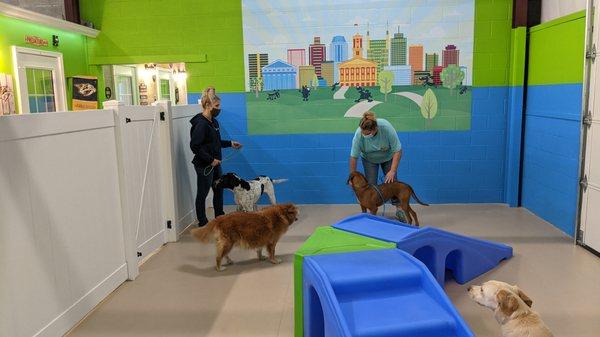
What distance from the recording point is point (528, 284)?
389cm

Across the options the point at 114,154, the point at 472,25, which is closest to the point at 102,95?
the point at 114,154

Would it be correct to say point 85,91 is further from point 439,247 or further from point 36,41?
point 439,247

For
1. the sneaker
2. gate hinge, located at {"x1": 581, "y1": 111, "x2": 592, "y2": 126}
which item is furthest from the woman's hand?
gate hinge, located at {"x1": 581, "y1": 111, "x2": 592, "y2": 126}

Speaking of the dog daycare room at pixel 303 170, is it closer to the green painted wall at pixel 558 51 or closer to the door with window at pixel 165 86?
the green painted wall at pixel 558 51

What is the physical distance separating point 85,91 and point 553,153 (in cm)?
516

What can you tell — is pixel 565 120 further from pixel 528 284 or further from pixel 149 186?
pixel 149 186

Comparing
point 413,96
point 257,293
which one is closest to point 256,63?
point 413,96

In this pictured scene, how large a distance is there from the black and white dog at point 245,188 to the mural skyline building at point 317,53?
1.80m

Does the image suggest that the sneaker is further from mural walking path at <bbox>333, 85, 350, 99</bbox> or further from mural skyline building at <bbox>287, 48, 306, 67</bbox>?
mural skyline building at <bbox>287, 48, 306, 67</bbox>

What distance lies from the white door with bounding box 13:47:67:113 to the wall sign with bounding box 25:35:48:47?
89 millimetres

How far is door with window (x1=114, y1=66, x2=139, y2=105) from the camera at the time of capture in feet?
26.2

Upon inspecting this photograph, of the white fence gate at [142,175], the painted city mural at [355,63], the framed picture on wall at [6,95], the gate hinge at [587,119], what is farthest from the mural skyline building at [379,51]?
the framed picture on wall at [6,95]

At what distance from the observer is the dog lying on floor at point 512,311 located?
255 cm

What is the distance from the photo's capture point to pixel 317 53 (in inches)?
261
